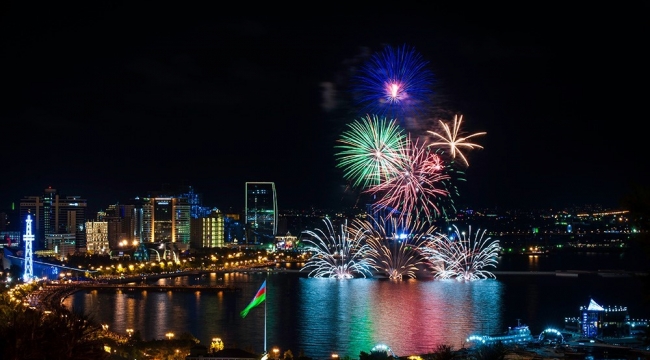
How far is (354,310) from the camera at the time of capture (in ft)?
44.2

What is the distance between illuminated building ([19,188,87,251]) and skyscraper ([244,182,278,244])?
8.46 meters

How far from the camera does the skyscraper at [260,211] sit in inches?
1625

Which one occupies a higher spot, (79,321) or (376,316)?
(79,321)

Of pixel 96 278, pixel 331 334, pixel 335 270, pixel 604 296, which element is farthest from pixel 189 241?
pixel 331 334

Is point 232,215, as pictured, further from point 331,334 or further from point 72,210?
point 331,334

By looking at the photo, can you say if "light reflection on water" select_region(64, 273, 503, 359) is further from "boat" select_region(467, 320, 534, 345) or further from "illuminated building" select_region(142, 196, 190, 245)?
"illuminated building" select_region(142, 196, 190, 245)

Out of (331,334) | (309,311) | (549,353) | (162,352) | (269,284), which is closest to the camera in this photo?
(162,352)

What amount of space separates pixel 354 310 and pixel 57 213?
989 inches

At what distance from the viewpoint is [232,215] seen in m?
45.8

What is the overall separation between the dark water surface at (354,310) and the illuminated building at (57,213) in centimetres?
1632

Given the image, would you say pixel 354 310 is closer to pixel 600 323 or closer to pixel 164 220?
pixel 600 323

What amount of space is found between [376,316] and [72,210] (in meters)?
26.2

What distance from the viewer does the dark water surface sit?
10.5m

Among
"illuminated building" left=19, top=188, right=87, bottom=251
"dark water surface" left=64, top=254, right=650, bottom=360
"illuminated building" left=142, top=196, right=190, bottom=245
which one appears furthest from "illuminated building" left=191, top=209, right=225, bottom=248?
"dark water surface" left=64, top=254, right=650, bottom=360
